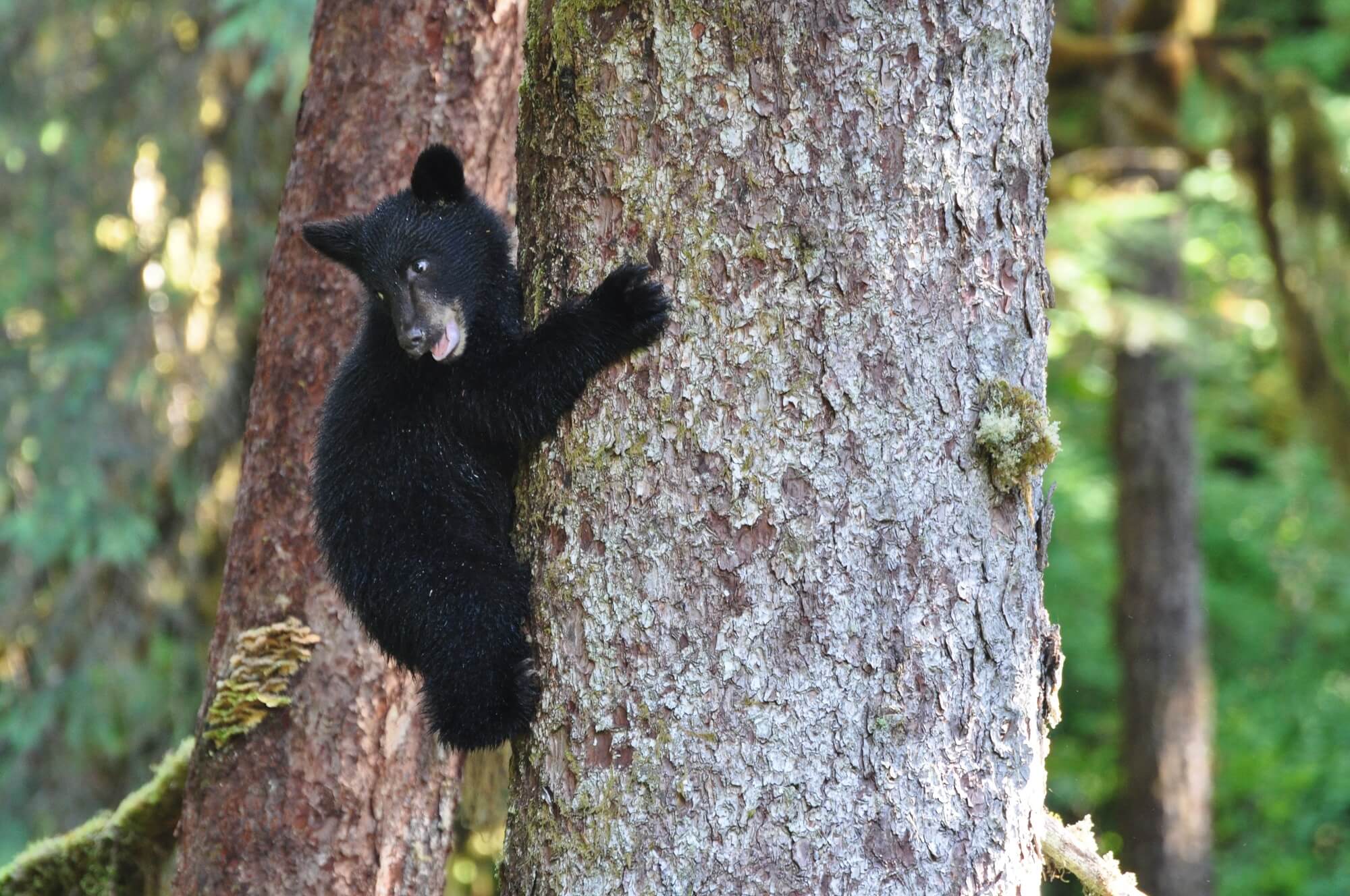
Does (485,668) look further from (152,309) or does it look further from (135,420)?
(135,420)

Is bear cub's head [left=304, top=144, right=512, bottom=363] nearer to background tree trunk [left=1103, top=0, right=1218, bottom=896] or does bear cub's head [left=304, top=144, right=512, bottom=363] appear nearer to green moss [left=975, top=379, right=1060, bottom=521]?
green moss [left=975, top=379, right=1060, bottom=521]

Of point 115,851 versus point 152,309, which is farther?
point 152,309

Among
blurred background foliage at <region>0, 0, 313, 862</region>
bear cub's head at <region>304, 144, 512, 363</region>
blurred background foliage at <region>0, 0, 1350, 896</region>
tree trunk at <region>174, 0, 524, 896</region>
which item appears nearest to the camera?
bear cub's head at <region>304, 144, 512, 363</region>

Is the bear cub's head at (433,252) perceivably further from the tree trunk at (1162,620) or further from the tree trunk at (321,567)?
the tree trunk at (1162,620)

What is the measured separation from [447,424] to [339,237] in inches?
26.1

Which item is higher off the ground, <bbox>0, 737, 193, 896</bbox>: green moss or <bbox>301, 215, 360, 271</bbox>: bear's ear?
<bbox>301, 215, 360, 271</bbox>: bear's ear

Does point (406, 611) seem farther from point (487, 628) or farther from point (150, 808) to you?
point (150, 808)

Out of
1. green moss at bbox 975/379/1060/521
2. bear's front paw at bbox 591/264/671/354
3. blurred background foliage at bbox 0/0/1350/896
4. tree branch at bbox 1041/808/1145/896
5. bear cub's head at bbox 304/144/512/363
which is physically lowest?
tree branch at bbox 1041/808/1145/896

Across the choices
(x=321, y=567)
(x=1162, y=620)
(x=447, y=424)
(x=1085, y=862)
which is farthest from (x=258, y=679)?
(x=1162, y=620)

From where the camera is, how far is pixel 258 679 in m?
3.48

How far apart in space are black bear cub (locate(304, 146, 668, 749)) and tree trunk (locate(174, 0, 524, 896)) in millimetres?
732

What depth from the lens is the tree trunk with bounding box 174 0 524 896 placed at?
3.42m

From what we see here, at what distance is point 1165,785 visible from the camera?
28.8ft

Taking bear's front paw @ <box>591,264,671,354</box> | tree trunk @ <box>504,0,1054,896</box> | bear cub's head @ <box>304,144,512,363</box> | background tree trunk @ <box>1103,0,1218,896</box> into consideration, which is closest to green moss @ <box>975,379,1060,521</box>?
tree trunk @ <box>504,0,1054,896</box>
